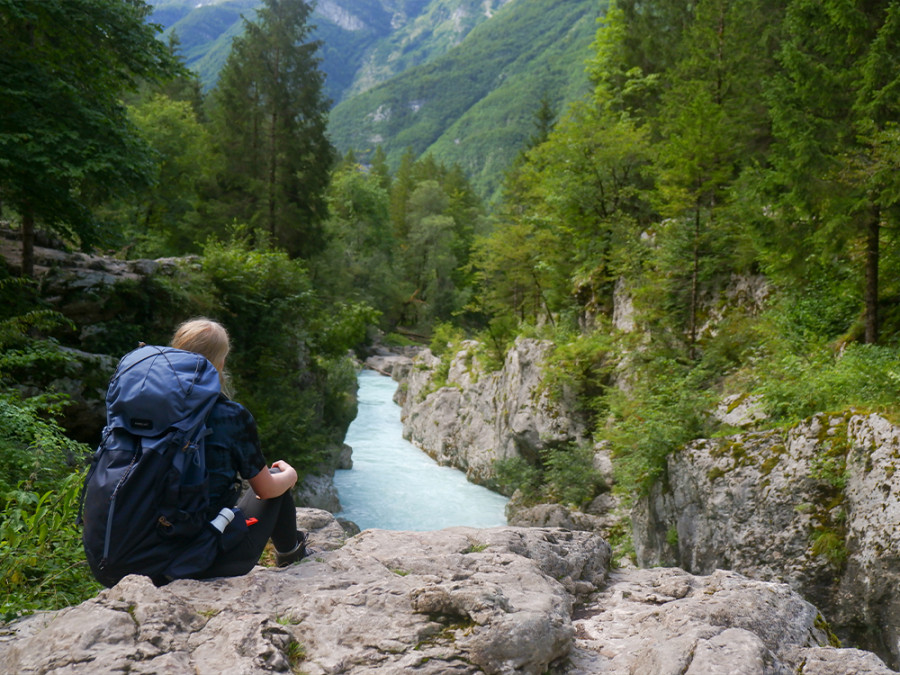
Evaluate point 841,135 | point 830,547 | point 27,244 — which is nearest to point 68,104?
point 27,244

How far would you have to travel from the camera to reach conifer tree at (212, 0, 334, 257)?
69.1ft

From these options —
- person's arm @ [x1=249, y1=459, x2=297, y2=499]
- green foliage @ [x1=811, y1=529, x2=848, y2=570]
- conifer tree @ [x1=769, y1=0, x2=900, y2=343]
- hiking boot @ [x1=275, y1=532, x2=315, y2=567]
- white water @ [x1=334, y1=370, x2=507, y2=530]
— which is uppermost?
conifer tree @ [x1=769, y1=0, x2=900, y2=343]

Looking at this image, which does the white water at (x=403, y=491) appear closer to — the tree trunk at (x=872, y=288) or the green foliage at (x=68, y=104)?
the tree trunk at (x=872, y=288)

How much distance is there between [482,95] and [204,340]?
6991 inches

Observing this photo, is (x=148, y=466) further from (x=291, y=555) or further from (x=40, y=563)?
(x=40, y=563)

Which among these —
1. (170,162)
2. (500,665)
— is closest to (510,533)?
(500,665)

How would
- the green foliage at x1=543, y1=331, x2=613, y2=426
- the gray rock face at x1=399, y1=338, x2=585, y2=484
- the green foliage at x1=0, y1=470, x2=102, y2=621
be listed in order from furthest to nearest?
the gray rock face at x1=399, y1=338, x2=585, y2=484
the green foliage at x1=543, y1=331, x2=613, y2=426
the green foliage at x1=0, y1=470, x2=102, y2=621

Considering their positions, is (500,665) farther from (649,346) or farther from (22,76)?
(649,346)

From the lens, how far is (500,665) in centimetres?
234

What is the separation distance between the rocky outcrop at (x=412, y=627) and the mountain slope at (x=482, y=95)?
10013 cm

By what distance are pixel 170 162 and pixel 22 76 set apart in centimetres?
1682

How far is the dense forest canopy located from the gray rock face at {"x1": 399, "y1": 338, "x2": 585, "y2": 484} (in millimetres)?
764

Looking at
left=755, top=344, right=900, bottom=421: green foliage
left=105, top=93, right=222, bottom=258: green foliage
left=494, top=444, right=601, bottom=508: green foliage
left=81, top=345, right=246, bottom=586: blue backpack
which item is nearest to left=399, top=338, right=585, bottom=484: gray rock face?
left=494, top=444, right=601, bottom=508: green foliage

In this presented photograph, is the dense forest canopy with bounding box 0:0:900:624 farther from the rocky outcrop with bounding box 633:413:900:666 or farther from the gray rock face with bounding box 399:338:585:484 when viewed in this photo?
the gray rock face with bounding box 399:338:585:484
